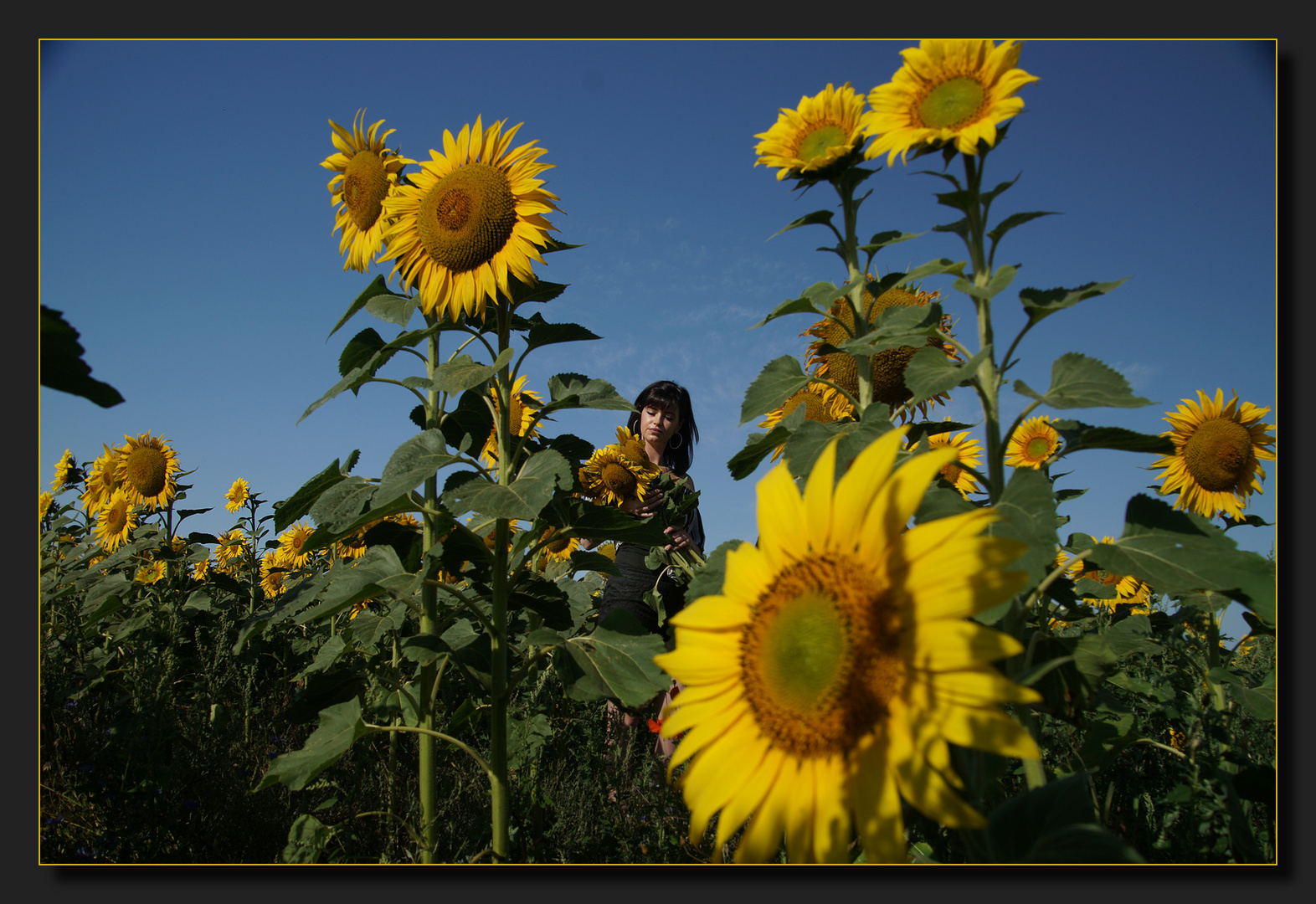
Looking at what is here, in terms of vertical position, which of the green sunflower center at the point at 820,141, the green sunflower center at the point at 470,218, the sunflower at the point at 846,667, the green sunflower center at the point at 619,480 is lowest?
the sunflower at the point at 846,667

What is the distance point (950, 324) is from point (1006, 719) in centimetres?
200

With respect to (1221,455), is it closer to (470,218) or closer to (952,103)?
(952,103)

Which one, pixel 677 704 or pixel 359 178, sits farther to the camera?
pixel 359 178

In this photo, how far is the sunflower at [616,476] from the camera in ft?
13.1

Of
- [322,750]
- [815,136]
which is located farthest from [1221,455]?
[322,750]

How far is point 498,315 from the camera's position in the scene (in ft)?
7.77

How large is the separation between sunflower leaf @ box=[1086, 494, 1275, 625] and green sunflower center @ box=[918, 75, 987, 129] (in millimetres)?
929

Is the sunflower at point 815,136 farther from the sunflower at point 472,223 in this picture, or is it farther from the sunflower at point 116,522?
the sunflower at point 116,522

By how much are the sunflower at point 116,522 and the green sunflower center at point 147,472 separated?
0.71 ft

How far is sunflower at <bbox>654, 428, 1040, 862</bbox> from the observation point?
0.92 m

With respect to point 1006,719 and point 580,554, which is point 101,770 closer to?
point 580,554

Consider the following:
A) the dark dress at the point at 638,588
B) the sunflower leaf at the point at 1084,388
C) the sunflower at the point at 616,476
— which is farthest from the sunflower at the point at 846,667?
the dark dress at the point at 638,588
